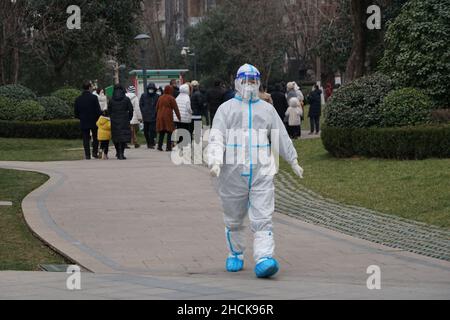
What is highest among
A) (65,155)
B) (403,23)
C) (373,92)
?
(403,23)

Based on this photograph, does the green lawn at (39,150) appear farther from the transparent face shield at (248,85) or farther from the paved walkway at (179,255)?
the transparent face shield at (248,85)

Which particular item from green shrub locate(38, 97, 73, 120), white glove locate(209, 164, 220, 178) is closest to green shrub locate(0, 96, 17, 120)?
green shrub locate(38, 97, 73, 120)

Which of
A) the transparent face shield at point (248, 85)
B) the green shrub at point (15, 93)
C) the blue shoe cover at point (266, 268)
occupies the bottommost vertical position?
the blue shoe cover at point (266, 268)

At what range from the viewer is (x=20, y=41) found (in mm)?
35062

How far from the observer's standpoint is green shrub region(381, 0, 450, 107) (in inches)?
758

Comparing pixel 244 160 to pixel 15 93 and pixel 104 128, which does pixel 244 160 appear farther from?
pixel 15 93

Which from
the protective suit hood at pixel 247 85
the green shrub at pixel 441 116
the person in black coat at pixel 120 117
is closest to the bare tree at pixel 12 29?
the person in black coat at pixel 120 117

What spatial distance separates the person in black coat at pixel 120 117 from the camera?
21.0 metres

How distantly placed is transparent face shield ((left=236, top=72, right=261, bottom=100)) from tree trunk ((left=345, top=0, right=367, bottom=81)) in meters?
16.0

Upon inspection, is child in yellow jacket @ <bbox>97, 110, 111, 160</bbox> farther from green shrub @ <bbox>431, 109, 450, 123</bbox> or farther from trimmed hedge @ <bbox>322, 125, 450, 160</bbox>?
green shrub @ <bbox>431, 109, 450, 123</bbox>

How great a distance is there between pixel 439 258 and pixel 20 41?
2768 centimetres

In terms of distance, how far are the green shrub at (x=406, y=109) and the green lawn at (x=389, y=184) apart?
85 cm
